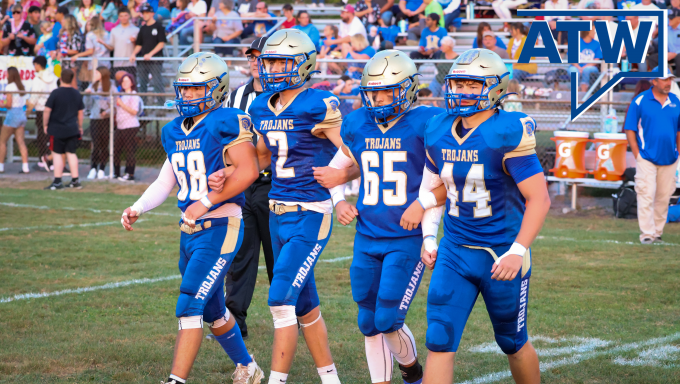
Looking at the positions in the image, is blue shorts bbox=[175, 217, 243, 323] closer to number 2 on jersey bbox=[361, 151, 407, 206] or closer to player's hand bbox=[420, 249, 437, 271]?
number 2 on jersey bbox=[361, 151, 407, 206]

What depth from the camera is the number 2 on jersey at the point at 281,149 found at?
451 centimetres

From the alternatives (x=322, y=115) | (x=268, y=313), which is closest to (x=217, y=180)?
(x=322, y=115)

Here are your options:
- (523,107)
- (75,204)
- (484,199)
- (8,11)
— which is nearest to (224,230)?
(484,199)

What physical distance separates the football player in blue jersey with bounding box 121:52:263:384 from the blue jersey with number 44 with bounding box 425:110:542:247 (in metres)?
1.24

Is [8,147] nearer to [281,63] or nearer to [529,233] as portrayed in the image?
[281,63]

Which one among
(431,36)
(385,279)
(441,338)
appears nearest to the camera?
(441,338)

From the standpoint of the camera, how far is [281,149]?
14.8 feet

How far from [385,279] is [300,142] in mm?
1038

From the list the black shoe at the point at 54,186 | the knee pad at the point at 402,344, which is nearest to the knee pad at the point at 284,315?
the knee pad at the point at 402,344

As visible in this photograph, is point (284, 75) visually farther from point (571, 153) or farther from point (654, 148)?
point (571, 153)

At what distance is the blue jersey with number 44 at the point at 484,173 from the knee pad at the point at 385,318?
531 millimetres

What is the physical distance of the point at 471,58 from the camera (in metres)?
3.76

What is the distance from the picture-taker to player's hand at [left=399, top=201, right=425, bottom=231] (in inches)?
157

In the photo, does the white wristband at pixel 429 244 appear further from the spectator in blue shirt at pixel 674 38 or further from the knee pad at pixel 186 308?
the spectator in blue shirt at pixel 674 38
